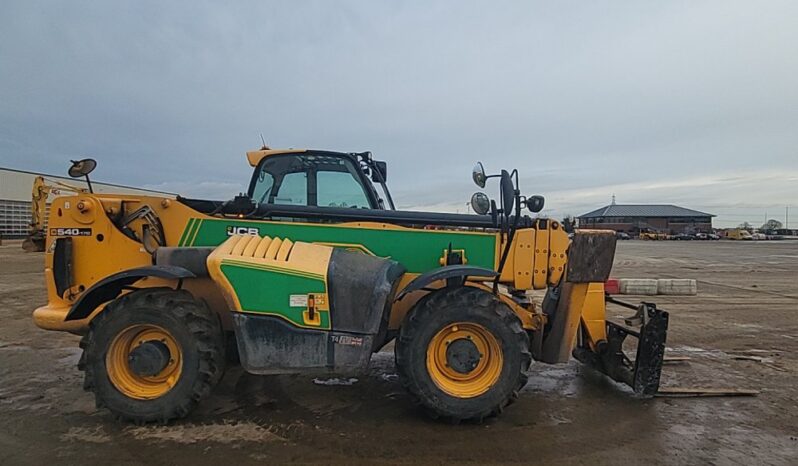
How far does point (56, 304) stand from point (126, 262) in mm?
724

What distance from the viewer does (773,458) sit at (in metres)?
3.72

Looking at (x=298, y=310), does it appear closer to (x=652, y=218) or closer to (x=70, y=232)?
(x=70, y=232)

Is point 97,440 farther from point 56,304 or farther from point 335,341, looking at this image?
point 335,341

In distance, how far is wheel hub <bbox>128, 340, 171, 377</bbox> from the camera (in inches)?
165

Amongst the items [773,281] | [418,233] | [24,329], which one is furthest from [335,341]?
[773,281]

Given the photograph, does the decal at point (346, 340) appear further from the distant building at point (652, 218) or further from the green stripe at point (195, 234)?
the distant building at point (652, 218)

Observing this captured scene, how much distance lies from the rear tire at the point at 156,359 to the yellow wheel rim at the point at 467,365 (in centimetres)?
174

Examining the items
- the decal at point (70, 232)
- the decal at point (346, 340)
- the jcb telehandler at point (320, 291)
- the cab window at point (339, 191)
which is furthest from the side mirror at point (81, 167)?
the decal at point (346, 340)

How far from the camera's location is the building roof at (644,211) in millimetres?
93750

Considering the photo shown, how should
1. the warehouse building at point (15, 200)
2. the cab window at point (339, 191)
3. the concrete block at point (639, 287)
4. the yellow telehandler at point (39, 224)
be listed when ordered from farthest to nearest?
the warehouse building at point (15, 200), the yellow telehandler at point (39, 224), the cab window at point (339, 191), the concrete block at point (639, 287)

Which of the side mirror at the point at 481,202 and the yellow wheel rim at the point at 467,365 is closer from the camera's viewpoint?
the yellow wheel rim at the point at 467,365

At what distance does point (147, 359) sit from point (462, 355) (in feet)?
8.20

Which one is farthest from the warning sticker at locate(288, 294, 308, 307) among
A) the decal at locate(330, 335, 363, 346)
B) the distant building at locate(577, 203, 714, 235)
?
the distant building at locate(577, 203, 714, 235)

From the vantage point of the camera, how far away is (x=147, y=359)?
4.18 m
